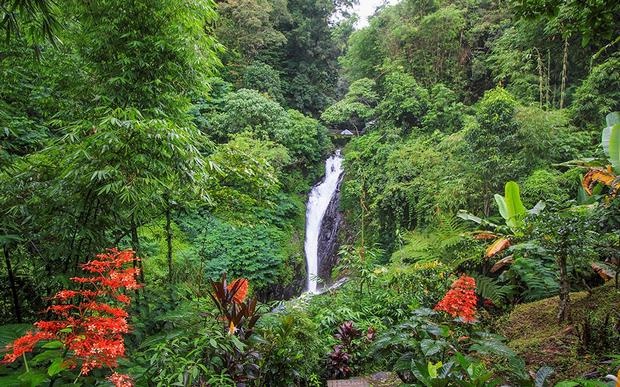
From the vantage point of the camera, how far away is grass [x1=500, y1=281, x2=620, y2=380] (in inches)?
93.0

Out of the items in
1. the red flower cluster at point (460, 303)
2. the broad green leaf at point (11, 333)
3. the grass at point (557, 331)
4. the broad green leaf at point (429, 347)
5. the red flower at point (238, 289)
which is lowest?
the grass at point (557, 331)

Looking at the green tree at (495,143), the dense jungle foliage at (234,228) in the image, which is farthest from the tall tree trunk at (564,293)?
the green tree at (495,143)

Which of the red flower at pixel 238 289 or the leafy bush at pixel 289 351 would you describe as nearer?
the leafy bush at pixel 289 351

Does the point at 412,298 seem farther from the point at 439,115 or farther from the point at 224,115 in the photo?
the point at 224,115

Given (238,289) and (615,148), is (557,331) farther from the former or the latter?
(238,289)

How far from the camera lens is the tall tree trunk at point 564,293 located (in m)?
2.83

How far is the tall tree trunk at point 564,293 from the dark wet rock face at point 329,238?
7089 mm

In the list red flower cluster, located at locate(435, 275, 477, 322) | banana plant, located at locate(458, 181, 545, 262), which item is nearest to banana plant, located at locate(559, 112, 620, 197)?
banana plant, located at locate(458, 181, 545, 262)

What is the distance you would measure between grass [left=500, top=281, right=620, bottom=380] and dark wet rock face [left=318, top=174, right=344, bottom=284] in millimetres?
6698

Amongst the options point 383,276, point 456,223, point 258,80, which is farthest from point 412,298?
point 258,80

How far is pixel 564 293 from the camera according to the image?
289 cm

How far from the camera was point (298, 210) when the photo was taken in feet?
36.5

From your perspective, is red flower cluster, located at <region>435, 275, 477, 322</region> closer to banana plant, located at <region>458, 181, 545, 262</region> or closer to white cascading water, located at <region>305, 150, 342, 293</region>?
banana plant, located at <region>458, 181, 545, 262</region>

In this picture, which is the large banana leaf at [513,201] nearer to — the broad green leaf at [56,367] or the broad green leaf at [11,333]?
the broad green leaf at [56,367]
